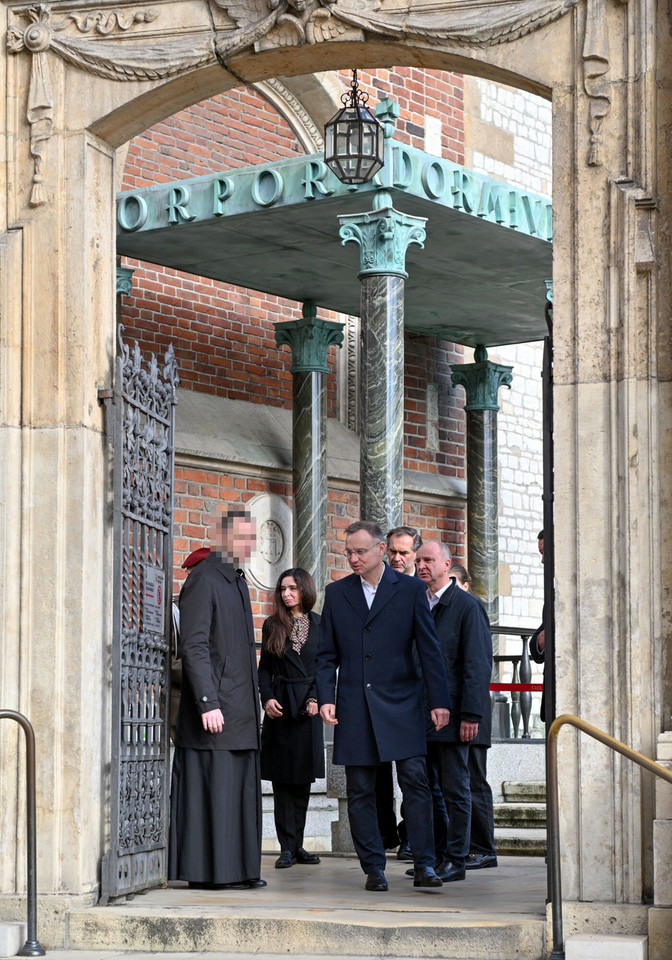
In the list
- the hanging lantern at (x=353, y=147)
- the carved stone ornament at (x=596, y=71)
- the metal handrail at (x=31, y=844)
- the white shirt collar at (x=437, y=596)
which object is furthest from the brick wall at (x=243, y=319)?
the carved stone ornament at (x=596, y=71)

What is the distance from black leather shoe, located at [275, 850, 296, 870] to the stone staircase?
1638 millimetres

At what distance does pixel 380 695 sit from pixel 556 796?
1.47 m

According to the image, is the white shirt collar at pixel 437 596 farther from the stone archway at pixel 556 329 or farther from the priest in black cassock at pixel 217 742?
the stone archway at pixel 556 329

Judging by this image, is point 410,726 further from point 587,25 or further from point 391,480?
point 391,480

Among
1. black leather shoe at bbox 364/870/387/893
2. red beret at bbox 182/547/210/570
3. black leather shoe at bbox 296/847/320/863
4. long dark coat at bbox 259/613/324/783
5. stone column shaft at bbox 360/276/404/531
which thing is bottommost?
black leather shoe at bbox 296/847/320/863

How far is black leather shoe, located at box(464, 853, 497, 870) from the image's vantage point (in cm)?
833

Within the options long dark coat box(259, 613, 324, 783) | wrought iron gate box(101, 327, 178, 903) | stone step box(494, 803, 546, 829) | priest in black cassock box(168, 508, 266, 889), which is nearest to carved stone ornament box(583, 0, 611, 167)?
wrought iron gate box(101, 327, 178, 903)

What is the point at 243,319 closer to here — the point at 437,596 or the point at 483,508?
the point at 483,508

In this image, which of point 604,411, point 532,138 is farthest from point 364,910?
point 532,138

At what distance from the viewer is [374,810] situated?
23.5 feet

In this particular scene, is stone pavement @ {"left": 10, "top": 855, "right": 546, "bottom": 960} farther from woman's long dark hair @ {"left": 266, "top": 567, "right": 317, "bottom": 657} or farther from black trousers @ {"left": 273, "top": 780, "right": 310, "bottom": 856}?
woman's long dark hair @ {"left": 266, "top": 567, "right": 317, "bottom": 657}

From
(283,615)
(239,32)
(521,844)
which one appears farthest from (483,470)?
(239,32)

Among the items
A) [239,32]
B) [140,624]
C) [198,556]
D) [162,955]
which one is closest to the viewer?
[162,955]

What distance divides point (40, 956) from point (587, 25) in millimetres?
4101
